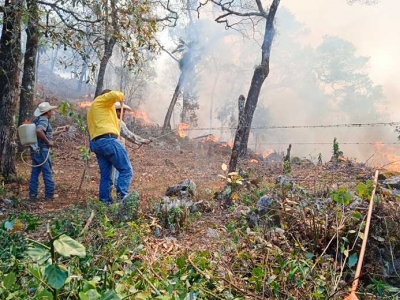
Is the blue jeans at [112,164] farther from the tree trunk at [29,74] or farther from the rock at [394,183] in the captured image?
the rock at [394,183]

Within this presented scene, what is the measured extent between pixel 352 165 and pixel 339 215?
552cm

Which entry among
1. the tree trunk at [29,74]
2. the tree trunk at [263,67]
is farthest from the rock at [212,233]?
the tree trunk at [263,67]

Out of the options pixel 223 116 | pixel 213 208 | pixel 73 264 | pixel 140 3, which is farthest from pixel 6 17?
pixel 223 116

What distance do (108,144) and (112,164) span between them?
1.12 ft

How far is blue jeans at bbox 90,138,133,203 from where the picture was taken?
4.61 meters

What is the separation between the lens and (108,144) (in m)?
4.61

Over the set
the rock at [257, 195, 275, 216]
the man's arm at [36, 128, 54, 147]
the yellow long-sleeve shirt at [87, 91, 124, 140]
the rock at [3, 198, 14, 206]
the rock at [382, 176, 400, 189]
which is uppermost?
the yellow long-sleeve shirt at [87, 91, 124, 140]

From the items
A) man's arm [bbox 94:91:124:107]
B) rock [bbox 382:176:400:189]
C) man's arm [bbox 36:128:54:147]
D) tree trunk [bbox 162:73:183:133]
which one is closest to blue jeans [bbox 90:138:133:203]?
man's arm [bbox 94:91:124:107]

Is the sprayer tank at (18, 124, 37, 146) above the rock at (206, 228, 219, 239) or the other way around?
above

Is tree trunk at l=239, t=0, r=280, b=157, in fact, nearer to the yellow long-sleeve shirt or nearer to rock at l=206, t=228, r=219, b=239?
the yellow long-sleeve shirt

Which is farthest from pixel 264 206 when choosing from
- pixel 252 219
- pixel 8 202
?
pixel 8 202

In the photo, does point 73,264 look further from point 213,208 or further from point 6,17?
point 6,17

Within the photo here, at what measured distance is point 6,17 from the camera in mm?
5262

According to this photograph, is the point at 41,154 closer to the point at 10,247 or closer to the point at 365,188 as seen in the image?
the point at 10,247
